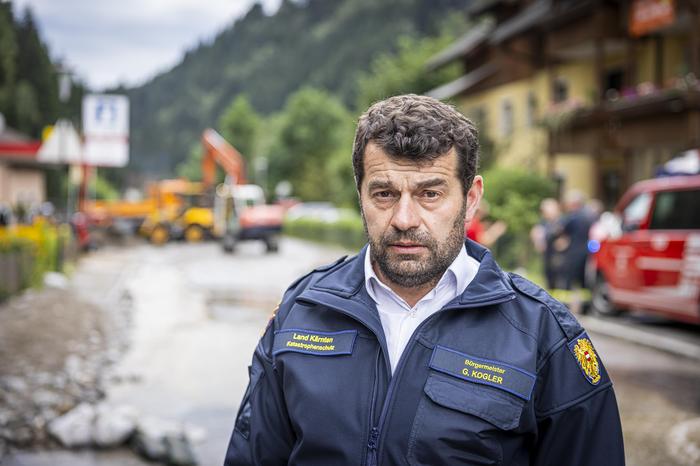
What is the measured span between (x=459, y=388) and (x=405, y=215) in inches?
18.4

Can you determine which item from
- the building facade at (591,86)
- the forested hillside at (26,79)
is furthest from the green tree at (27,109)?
the building facade at (591,86)

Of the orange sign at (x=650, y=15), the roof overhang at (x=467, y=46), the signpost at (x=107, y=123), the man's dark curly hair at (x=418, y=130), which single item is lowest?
the man's dark curly hair at (x=418, y=130)

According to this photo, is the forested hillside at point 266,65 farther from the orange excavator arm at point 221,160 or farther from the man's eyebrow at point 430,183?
the man's eyebrow at point 430,183

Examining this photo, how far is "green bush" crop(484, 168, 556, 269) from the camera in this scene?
1891 cm

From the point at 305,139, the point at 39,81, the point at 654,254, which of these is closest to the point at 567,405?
the point at 654,254

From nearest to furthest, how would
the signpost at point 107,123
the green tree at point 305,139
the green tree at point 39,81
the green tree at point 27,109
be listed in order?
the signpost at point 107,123 < the green tree at point 39,81 < the green tree at point 27,109 < the green tree at point 305,139

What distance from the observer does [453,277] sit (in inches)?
90.3

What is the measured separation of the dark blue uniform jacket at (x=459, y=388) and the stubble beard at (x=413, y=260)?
4.0 inches

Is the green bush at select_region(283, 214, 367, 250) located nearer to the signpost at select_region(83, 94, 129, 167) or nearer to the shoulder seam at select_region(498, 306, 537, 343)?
the signpost at select_region(83, 94, 129, 167)

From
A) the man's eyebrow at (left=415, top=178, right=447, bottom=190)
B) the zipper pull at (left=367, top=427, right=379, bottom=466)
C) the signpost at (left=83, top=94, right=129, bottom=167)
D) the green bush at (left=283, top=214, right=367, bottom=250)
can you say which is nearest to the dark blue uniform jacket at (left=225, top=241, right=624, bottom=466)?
the zipper pull at (left=367, top=427, right=379, bottom=466)

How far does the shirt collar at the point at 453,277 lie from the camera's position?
227 cm

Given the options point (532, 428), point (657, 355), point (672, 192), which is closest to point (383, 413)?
point (532, 428)

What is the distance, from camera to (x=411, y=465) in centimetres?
206

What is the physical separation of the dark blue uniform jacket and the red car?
8.77 m
